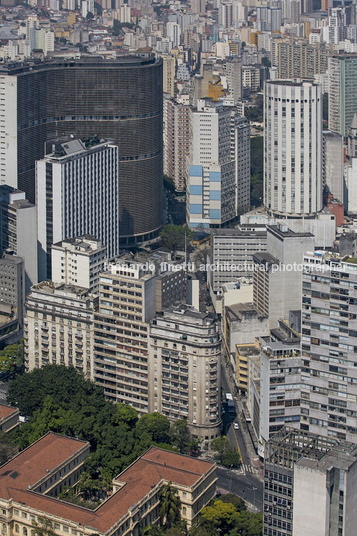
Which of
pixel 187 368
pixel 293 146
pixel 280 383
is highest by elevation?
pixel 293 146

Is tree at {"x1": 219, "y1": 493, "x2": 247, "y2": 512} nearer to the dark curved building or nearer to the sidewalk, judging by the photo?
the sidewalk

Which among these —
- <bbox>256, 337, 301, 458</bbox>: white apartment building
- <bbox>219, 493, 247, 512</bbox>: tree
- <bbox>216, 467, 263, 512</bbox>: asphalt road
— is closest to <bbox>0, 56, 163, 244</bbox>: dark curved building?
<bbox>256, 337, 301, 458</bbox>: white apartment building

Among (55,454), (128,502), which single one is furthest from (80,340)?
(128,502)

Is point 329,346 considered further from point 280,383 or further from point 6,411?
point 6,411

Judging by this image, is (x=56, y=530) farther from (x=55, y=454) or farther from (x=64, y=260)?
(x=64, y=260)

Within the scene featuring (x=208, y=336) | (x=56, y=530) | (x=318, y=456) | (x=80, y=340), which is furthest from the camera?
(x=80, y=340)

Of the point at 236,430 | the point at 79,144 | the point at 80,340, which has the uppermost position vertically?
the point at 79,144

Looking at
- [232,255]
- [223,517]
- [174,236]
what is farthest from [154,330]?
[174,236]
